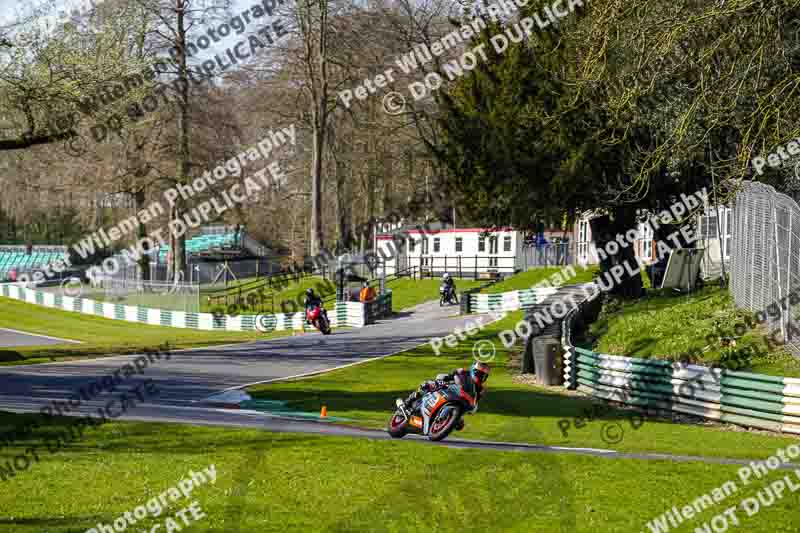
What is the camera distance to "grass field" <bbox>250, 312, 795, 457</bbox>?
46.6ft

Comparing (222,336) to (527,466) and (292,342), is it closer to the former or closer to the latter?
(292,342)

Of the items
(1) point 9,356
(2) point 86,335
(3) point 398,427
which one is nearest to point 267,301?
(2) point 86,335

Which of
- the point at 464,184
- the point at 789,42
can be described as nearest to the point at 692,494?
the point at 789,42

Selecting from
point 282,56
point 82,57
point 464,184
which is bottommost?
point 464,184

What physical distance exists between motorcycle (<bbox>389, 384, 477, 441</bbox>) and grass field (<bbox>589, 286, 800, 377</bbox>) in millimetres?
7578

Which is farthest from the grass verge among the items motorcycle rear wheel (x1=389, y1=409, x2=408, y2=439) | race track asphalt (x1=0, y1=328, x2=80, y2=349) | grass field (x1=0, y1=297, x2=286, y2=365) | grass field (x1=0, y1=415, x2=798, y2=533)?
grass field (x1=0, y1=415, x2=798, y2=533)

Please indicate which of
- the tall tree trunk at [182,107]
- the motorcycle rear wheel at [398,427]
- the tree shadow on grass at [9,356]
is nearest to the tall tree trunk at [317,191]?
the tall tree trunk at [182,107]

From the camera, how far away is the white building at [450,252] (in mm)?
55875

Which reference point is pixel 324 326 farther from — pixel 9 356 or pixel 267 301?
pixel 267 301

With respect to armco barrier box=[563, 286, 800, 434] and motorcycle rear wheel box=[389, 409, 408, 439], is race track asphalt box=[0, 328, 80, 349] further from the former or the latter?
motorcycle rear wheel box=[389, 409, 408, 439]

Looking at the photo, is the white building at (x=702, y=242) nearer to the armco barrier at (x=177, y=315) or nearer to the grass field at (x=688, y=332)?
the grass field at (x=688, y=332)

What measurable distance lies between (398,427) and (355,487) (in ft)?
10.3

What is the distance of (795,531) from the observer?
8.53 m

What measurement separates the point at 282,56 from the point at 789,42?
139ft
